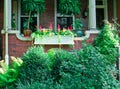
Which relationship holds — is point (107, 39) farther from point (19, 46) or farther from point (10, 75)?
point (10, 75)

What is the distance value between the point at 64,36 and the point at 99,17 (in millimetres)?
3711

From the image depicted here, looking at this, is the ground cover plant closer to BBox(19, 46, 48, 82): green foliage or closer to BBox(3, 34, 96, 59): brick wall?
BBox(19, 46, 48, 82): green foliage

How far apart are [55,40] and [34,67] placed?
327cm

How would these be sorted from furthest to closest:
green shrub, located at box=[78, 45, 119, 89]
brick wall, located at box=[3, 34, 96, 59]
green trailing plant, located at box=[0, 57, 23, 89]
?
brick wall, located at box=[3, 34, 96, 59], green trailing plant, located at box=[0, 57, 23, 89], green shrub, located at box=[78, 45, 119, 89]

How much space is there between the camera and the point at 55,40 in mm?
11438

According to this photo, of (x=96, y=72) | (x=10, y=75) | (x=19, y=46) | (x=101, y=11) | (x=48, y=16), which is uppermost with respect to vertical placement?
(x=101, y=11)

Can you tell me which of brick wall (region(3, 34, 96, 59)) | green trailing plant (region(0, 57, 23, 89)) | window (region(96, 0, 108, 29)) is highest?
window (region(96, 0, 108, 29))

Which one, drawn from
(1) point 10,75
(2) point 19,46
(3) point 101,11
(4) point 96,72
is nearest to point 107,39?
(2) point 19,46

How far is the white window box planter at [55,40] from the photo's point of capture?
11330 mm

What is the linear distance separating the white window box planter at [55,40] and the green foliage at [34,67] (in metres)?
2.83

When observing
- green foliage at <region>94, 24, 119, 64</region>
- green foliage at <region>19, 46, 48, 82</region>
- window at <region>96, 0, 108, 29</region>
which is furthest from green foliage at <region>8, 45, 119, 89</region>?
window at <region>96, 0, 108, 29</region>

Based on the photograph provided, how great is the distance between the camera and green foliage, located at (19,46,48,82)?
26.9 ft

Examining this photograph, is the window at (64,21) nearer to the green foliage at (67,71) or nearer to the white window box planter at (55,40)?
the white window box planter at (55,40)

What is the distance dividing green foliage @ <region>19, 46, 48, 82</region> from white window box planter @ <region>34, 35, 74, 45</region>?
2.83 metres
